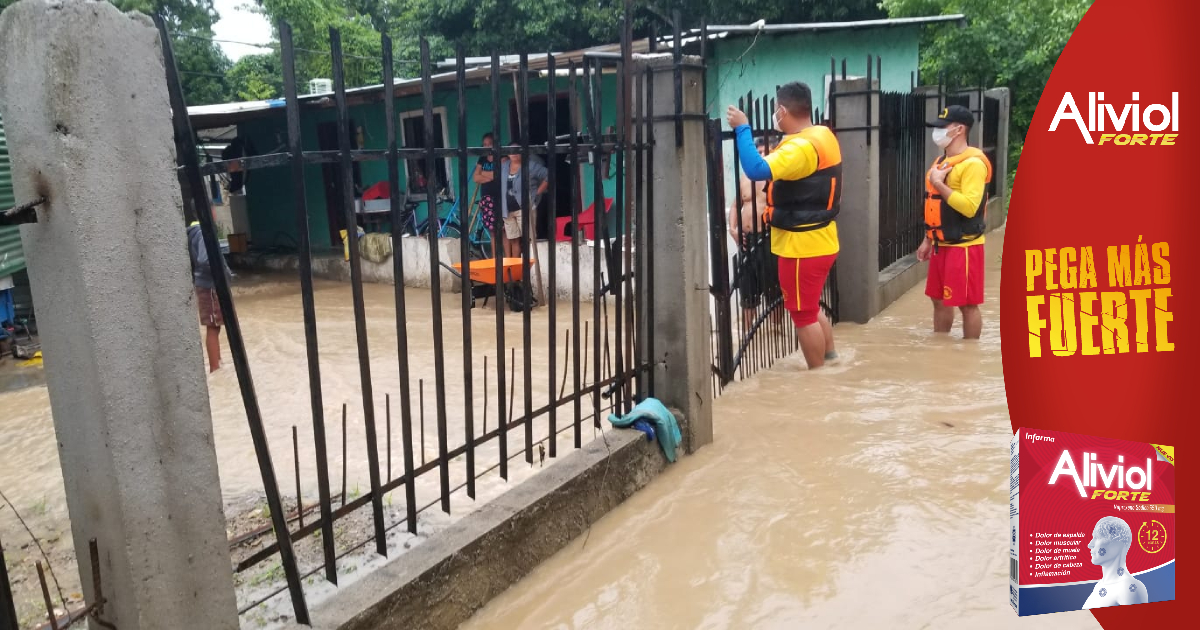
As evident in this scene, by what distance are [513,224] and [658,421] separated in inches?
236

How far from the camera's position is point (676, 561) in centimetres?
326

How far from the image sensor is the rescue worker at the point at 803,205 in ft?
17.1

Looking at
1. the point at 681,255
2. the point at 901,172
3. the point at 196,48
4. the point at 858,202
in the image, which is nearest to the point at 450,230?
the point at 901,172

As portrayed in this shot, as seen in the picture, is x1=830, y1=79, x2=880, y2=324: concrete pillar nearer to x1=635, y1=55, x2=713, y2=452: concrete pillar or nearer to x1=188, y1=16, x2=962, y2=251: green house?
x1=188, y1=16, x2=962, y2=251: green house

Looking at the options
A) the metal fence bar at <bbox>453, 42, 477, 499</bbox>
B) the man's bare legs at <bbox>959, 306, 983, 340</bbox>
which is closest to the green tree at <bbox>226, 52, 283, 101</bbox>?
the man's bare legs at <bbox>959, 306, 983, 340</bbox>

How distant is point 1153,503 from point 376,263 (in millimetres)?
10413

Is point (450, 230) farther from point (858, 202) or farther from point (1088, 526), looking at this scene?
point (1088, 526)

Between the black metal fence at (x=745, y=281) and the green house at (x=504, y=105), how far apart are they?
188 centimetres

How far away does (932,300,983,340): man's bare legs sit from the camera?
6.27 metres

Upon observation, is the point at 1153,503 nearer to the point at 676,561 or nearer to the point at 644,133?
the point at 676,561

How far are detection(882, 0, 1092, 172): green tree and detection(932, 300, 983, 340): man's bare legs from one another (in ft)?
29.3

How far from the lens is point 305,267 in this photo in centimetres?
244

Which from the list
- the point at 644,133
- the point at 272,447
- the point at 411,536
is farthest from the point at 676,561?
the point at 272,447

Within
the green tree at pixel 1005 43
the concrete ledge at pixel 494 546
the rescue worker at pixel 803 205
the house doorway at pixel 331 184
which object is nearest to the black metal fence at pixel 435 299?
the concrete ledge at pixel 494 546
